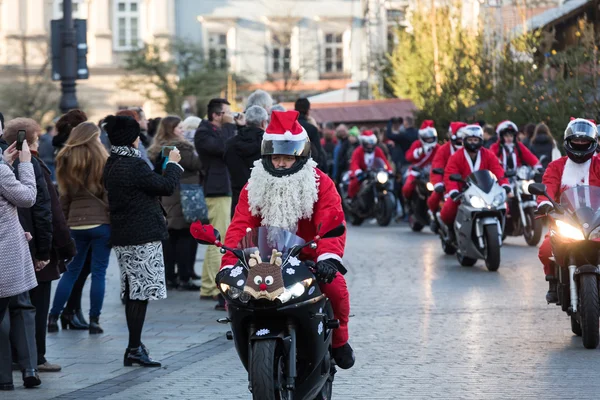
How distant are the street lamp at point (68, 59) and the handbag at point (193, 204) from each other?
3.82 meters

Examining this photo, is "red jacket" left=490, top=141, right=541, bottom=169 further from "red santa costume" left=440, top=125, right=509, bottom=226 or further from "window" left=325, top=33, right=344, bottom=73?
"window" left=325, top=33, right=344, bottom=73

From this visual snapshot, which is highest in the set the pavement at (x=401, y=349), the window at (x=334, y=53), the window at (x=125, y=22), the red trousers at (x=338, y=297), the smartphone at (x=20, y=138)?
the window at (x=125, y=22)

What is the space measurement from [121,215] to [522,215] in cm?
1154

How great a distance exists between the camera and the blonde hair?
38.2 feet

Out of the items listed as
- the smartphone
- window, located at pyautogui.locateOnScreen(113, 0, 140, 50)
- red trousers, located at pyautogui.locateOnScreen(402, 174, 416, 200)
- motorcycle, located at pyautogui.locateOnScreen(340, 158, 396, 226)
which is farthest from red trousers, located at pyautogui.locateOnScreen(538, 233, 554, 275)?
window, located at pyautogui.locateOnScreen(113, 0, 140, 50)

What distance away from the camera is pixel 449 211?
1864 cm

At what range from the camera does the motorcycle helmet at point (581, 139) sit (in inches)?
450

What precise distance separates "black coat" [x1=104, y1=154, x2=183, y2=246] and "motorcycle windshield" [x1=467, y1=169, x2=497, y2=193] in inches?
302

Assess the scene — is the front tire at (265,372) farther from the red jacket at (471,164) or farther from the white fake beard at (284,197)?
the red jacket at (471,164)

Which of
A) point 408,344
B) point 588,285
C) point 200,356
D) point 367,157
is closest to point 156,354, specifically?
point 200,356

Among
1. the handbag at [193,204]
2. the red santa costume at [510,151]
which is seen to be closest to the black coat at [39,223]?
the handbag at [193,204]

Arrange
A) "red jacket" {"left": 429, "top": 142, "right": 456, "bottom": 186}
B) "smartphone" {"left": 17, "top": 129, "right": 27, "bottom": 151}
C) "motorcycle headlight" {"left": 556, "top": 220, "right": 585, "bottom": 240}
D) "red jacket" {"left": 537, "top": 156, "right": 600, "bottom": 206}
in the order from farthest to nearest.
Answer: "red jacket" {"left": 429, "top": 142, "right": 456, "bottom": 186} → "red jacket" {"left": 537, "top": 156, "right": 600, "bottom": 206} → "motorcycle headlight" {"left": 556, "top": 220, "right": 585, "bottom": 240} → "smartphone" {"left": 17, "top": 129, "right": 27, "bottom": 151}

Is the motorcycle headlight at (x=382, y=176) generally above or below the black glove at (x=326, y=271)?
below

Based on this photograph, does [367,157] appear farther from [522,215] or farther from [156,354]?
[156,354]
